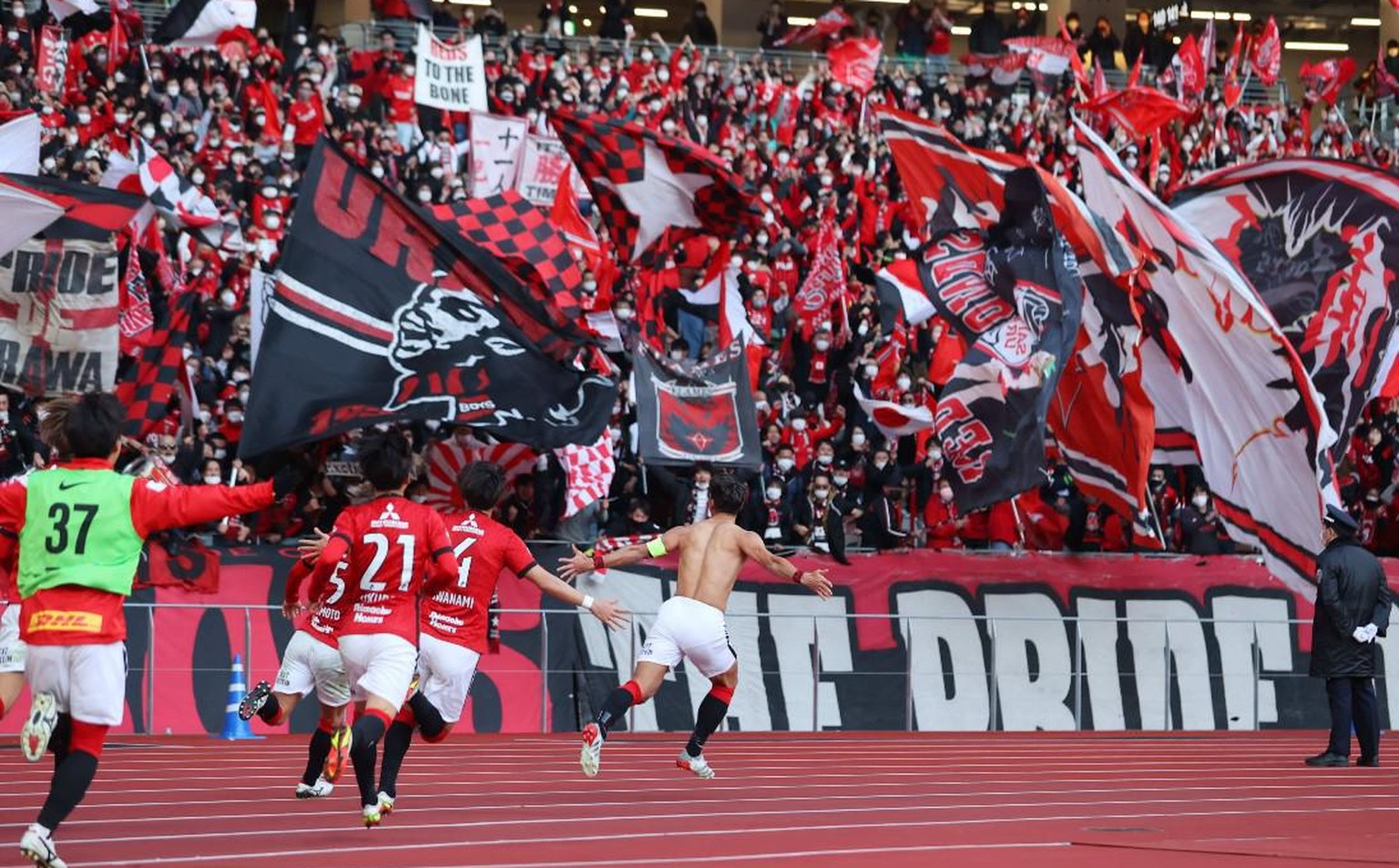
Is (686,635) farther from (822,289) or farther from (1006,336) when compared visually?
(822,289)

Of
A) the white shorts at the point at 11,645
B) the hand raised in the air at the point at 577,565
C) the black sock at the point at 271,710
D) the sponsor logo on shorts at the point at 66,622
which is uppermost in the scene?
the sponsor logo on shorts at the point at 66,622

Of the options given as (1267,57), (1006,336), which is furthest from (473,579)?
(1267,57)

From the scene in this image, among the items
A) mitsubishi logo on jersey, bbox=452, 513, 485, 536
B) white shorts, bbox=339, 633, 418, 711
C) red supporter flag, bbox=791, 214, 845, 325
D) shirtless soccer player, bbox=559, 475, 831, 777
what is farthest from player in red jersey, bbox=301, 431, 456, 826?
red supporter flag, bbox=791, 214, 845, 325

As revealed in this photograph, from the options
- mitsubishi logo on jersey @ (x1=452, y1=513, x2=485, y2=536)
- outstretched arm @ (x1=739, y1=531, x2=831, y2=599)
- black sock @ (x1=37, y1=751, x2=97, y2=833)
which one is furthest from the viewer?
outstretched arm @ (x1=739, y1=531, x2=831, y2=599)

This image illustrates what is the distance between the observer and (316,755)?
12.1 m

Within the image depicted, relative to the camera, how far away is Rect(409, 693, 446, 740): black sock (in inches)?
449

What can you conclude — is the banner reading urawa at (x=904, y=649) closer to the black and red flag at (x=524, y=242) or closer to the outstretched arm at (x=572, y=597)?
the black and red flag at (x=524, y=242)

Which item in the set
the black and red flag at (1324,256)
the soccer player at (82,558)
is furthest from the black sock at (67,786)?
the black and red flag at (1324,256)

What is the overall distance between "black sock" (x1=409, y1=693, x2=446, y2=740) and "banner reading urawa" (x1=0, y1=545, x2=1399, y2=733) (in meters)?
7.25

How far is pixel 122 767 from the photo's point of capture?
14.3 m

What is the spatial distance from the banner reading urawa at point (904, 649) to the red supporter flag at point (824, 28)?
16.8 meters

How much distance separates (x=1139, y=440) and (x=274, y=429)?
8361 mm

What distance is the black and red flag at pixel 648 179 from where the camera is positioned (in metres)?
22.0

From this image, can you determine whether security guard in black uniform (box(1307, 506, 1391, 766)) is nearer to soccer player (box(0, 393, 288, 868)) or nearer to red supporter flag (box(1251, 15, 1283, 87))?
soccer player (box(0, 393, 288, 868))
